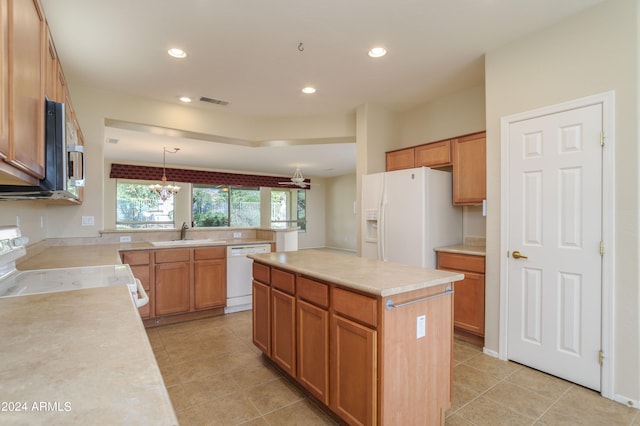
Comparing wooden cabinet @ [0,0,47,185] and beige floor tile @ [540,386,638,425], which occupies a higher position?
wooden cabinet @ [0,0,47,185]

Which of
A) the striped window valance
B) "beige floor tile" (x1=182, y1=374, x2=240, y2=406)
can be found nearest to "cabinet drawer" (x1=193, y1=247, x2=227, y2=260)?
"beige floor tile" (x1=182, y1=374, x2=240, y2=406)

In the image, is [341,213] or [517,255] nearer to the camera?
[517,255]

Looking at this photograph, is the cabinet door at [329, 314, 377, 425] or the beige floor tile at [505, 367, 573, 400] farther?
the beige floor tile at [505, 367, 573, 400]

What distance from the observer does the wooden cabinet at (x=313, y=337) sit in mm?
1891

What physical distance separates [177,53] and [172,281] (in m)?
2.38

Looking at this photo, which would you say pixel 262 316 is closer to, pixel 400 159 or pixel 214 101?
pixel 400 159

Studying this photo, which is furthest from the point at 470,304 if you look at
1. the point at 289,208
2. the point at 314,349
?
the point at 289,208

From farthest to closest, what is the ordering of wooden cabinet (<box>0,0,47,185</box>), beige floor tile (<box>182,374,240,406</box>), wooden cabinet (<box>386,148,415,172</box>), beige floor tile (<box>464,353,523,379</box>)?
wooden cabinet (<box>386,148,415,172</box>), beige floor tile (<box>464,353,523,379</box>), beige floor tile (<box>182,374,240,406</box>), wooden cabinet (<box>0,0,47,185</box>)

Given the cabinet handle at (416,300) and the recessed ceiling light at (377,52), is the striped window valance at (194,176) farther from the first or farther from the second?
the cabinet handle at (416,300)

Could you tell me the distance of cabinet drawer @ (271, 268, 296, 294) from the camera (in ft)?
7.27

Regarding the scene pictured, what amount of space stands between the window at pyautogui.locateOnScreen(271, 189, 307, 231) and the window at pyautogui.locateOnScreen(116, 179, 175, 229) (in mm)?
3091

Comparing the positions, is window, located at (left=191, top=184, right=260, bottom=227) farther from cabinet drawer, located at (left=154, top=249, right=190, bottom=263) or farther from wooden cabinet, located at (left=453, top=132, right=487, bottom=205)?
wooden cabinet, located at (left=453, top=132, right=487, bottom=205)

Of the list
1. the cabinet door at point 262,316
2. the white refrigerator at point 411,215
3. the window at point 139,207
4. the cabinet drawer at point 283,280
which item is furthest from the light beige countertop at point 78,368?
the window at point 139,207

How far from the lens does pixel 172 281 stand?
3656 millimetres
